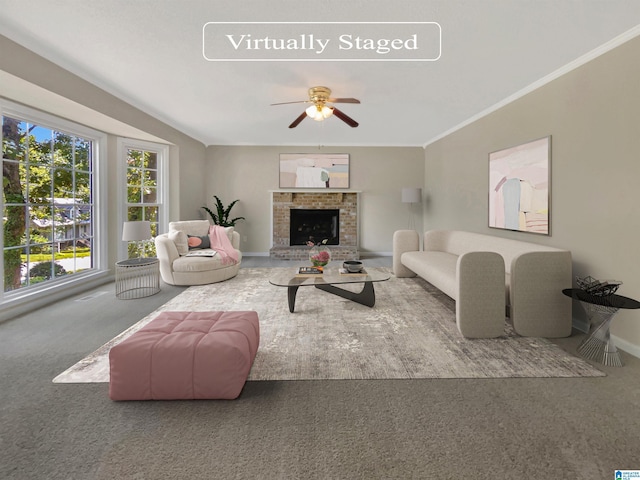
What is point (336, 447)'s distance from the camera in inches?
58.9

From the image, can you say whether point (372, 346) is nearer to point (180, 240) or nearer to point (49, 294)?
point (180, 240)

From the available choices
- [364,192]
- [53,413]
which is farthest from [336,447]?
[364,192]

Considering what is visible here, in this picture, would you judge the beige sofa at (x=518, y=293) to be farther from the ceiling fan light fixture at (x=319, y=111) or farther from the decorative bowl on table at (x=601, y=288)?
the ceiling fan light fixture at (x=319, y=111)

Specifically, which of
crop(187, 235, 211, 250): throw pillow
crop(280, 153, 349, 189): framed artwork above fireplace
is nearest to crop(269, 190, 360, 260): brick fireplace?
crop(280, 153, 349, 189): framed artwork above fireplace

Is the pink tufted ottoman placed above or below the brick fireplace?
below

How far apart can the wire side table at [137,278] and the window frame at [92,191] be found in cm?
46

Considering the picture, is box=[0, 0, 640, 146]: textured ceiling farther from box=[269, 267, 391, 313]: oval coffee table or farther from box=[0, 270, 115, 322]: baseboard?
box=[0, 270, 115, 322]: baseboard

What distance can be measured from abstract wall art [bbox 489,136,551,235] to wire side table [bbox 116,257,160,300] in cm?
449

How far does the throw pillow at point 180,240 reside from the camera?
474 cm

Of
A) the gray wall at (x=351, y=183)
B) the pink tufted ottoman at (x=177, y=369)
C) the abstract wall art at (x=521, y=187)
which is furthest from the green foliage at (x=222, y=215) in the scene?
the pink tufted ottoman at (x=177, y=369)

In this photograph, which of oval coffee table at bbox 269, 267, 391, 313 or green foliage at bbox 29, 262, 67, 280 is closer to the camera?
oval coffee table at bbox 269, 267, 391, 313

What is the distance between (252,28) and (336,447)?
2855 mm

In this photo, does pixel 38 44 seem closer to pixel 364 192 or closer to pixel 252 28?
pixel 252 28

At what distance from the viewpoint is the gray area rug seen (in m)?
2.16
